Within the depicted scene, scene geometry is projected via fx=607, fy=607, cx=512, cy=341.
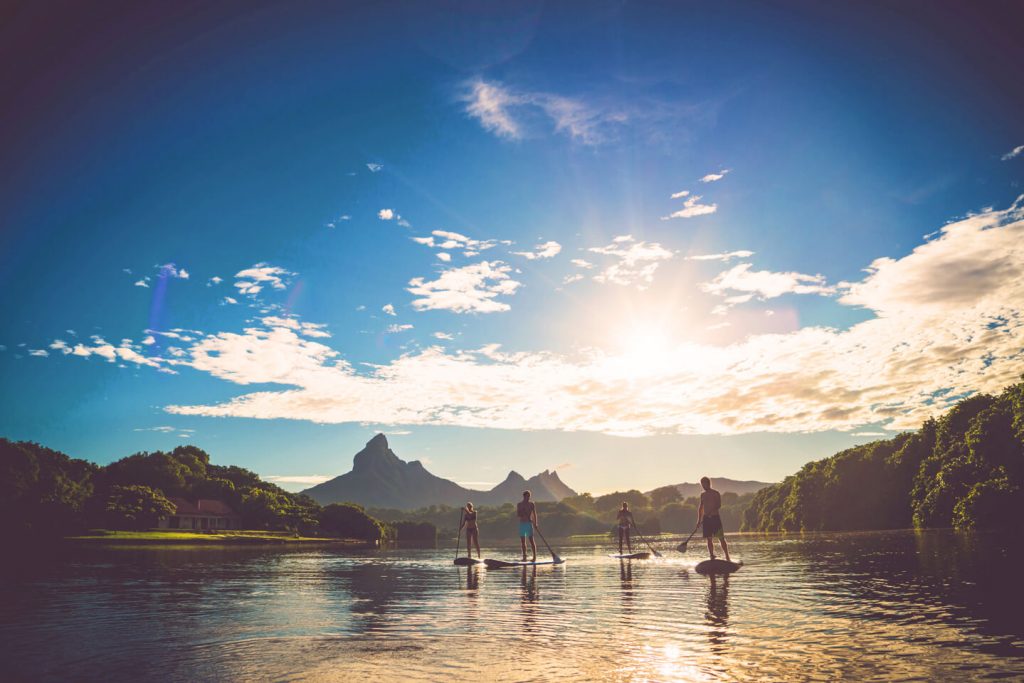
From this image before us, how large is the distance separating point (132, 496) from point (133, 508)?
6.79 ft

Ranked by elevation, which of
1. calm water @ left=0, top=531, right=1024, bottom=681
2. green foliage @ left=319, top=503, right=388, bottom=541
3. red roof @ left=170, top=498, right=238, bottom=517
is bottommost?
green foliage @ left=319, top=503, right=388, bottom=541

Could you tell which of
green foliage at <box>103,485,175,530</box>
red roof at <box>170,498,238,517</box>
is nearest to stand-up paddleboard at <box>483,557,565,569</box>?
green foliage at <box>103,485,175,530</box>

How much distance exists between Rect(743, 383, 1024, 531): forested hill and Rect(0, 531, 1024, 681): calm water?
2118 inches

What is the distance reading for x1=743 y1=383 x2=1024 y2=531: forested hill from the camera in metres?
59.9

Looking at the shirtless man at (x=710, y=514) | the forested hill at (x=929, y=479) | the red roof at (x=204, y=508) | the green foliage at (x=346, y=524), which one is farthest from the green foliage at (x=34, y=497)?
the forested hill at (x=929, y=479)

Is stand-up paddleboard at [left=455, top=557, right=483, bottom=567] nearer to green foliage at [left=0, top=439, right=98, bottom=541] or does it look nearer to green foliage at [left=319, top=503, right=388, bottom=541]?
green foliage at [left=0, top=439, right=98, bottom=541]

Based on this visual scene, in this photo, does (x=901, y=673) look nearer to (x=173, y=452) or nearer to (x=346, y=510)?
(x=346, y=510)

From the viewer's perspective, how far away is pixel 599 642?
8961 millimetres

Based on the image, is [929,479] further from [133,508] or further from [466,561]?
[133,508]

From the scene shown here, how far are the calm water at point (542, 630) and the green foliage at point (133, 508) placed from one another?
3038 inches

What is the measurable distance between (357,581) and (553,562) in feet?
34.2

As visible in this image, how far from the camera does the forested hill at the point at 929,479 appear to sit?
59.9m

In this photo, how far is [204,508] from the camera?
4710 inches

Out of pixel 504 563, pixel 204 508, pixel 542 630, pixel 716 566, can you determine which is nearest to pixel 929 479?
pixel 716 566
